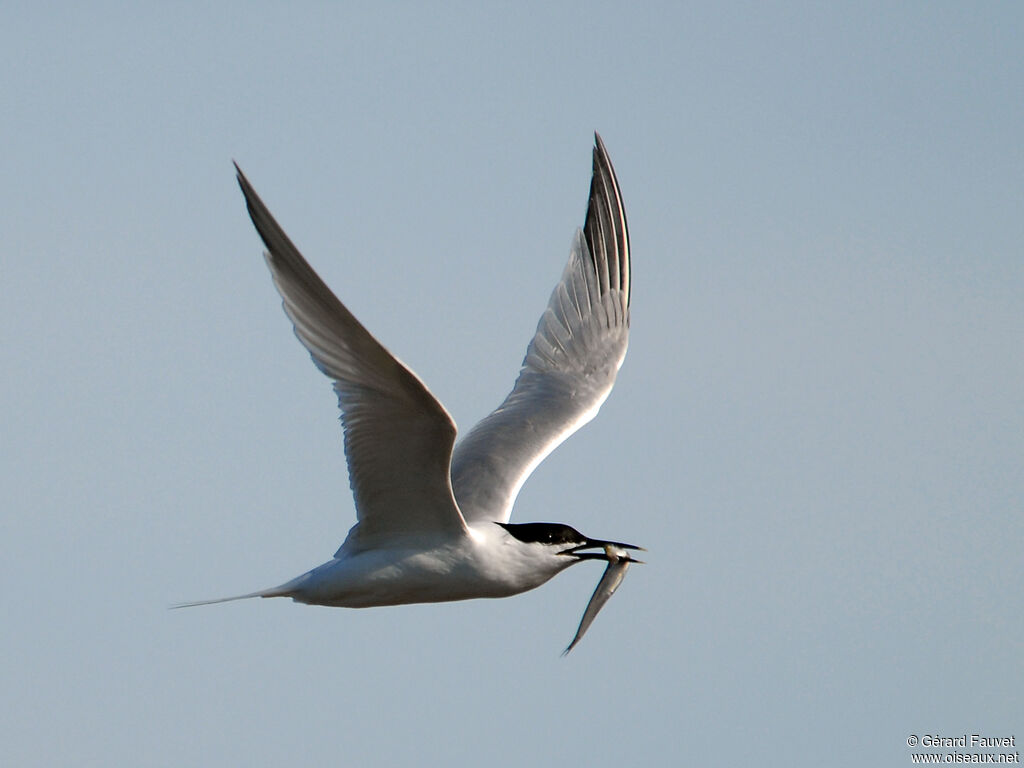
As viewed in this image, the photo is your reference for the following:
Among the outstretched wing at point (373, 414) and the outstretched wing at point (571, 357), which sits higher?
the outstretched wing at point (571, 357)

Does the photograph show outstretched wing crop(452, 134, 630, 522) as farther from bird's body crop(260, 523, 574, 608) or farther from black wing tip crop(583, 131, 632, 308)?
bird's body crop(260, 523, 574, 608)

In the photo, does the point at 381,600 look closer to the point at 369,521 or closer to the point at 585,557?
the point at 369,521

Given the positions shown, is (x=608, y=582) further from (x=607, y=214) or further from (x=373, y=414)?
(x=607, y=214)

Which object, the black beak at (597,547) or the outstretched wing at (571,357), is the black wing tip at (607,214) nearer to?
the outstretched wing at (571,357)

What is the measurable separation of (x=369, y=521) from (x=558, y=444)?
2.60 m

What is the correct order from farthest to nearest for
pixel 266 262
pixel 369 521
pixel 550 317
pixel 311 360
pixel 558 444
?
pixel 550 317
pixel 558 444
pixel 369 521
pixel 311 360
pixel 266 262

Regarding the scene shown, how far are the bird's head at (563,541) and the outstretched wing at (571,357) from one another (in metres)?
1.27

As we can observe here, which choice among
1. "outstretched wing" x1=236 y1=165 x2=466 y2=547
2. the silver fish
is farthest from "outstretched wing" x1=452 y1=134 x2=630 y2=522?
"outstretched wing" x1=236 y1=165 x2=466 y2=547

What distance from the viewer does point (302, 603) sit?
9.26 metres

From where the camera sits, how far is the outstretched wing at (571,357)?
11188mm

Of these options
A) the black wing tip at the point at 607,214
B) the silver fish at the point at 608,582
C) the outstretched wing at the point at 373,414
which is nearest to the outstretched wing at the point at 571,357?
the black wing tip at the point at 607,214

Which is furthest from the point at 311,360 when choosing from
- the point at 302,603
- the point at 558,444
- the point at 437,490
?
the point at 558,444

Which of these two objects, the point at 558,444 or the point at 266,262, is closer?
the point at 266,262

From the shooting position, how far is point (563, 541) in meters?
9.61
